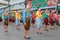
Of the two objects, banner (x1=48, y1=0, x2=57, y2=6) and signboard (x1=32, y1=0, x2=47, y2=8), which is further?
signboard (x1=32, y1=0, x2=47, y2=8)

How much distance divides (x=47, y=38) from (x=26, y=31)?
1392 mm

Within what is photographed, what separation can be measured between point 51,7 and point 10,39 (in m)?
15.9

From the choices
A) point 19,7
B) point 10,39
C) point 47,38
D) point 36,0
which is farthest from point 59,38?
point 19,7

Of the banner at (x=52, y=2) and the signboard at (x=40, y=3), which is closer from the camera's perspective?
the banner at (x=52, y=2)

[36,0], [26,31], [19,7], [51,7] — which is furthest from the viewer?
A: [19,7]

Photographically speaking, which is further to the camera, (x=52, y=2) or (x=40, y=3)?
(x=40, y=3)

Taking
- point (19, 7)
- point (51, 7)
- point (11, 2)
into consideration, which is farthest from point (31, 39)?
point (11, 2)

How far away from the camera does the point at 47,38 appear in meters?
14.8

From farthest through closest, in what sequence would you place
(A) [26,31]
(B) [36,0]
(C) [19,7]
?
(C) [19,7] < (B) [36,0] < (A) [26,31]

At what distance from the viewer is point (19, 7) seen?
36188 mm

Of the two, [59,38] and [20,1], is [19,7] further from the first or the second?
[59,38]

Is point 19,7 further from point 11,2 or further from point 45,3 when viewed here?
point 45,3

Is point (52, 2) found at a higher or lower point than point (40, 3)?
higher

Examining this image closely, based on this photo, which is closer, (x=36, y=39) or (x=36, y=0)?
(x=36, y=39)
